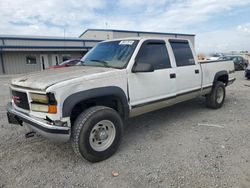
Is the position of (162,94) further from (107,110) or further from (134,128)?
(107,110)

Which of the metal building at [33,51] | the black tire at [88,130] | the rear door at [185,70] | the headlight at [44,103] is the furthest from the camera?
the metal building at [33,51]

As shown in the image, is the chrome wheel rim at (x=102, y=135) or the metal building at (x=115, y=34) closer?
the chrome wheel rim at (x=102, y=135)

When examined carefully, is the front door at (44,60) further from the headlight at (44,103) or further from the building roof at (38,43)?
the headlight at (44,103)

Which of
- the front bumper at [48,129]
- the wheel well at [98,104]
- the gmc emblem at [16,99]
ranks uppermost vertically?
the gmc emblem at [16,99]

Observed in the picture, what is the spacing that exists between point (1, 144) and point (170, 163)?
3.14 m

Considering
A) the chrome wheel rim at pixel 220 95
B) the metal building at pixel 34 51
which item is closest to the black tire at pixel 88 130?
the chrome wheel rim at pixel 220 95

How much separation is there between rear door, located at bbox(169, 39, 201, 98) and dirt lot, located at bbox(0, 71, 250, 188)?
833mm

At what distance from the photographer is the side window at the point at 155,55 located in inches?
162

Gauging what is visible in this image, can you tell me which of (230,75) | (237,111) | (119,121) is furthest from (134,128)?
(230,75)

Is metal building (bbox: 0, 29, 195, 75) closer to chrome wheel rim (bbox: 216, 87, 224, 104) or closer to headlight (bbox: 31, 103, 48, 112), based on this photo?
chrome wheel rim (bbox: 216, 87, 224, 104)

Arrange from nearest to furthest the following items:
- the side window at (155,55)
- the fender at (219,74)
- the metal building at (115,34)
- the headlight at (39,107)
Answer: the headlight at (39,107) → the side window at (155,55) → the fender at (219,74) → the metal building at (115,34)

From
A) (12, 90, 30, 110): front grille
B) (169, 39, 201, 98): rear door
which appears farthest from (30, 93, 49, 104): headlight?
(169, 39, 201, 98): rear door

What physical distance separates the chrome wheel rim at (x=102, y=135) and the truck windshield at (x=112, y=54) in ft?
3.41

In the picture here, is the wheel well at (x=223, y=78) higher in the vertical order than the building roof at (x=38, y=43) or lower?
lower
